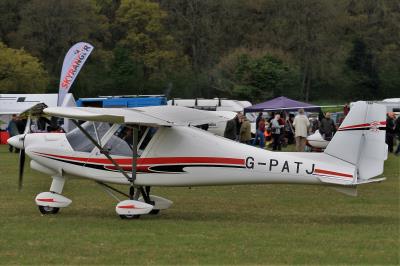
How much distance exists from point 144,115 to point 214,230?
219 centimetres

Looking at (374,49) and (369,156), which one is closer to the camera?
(369,156)

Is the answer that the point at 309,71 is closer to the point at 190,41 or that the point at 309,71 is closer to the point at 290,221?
the point at 190,41

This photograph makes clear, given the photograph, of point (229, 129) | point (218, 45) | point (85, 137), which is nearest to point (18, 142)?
point (85, 137)

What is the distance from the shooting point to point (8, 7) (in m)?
72.7

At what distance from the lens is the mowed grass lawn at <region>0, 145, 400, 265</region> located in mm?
9414

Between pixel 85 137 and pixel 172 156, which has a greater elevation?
pixel 85 137

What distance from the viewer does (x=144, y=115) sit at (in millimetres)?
12344

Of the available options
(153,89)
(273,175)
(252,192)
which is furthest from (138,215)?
(153,89)

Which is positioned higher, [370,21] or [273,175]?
[370,21]

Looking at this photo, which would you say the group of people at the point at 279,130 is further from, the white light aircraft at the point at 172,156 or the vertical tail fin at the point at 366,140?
the vertical tail fin at the point at 366,140

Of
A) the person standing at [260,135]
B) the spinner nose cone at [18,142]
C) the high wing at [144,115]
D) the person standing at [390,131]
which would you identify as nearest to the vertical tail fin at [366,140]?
the high wing at [144,115]

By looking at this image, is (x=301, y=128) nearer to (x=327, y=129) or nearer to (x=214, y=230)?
(x=327, y=129)

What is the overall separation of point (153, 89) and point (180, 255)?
194 feet

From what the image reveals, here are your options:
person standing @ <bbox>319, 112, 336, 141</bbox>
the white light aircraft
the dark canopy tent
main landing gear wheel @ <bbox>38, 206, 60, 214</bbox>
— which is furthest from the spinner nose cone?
the dark canopy tent
